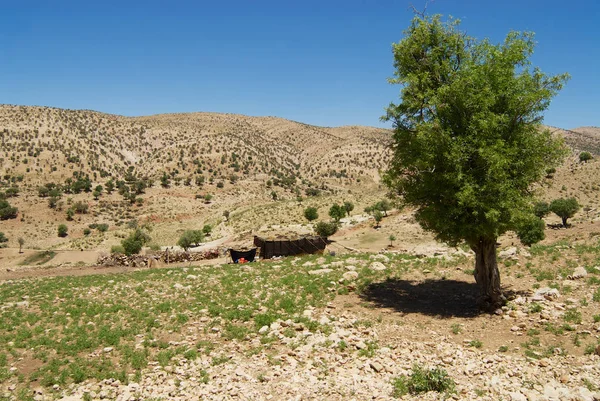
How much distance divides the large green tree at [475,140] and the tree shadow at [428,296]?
41.0 inches

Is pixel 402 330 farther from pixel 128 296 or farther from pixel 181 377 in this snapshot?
pixel 128 296

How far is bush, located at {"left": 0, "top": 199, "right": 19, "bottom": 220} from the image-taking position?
61.0 meters

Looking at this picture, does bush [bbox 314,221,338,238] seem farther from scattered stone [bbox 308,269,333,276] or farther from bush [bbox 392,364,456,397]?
bush [bbox 392,364,456,397]

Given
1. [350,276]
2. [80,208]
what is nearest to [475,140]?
[350,276]

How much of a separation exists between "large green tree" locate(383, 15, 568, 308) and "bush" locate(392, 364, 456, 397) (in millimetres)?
4639

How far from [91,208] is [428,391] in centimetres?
7047

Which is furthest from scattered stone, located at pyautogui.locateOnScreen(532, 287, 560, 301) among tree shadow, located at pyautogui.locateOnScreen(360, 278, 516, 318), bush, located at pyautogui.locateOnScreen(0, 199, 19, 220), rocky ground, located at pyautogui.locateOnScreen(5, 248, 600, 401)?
bush, located at pyautogui.locateOnScreen(0, 199, 19, 220)

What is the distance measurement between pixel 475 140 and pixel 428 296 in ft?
19.6

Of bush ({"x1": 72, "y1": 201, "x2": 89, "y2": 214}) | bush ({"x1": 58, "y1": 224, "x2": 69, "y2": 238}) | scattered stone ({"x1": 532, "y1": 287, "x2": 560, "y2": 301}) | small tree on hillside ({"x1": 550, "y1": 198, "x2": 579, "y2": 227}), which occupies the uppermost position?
small tree on hillside ({"x1": 550, "y1": 198, "x2": 579, "y2": 227})

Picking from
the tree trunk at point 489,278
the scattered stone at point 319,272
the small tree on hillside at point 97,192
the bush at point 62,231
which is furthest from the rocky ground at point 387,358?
the small tree on hillside at point 97,192

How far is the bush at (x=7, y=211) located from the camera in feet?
200

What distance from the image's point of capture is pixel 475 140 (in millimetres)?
11922

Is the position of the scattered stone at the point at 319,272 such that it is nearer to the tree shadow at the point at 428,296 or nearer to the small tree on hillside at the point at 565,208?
the tree shadow at the point at 428,296

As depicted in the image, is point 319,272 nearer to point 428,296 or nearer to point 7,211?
point 428,296
